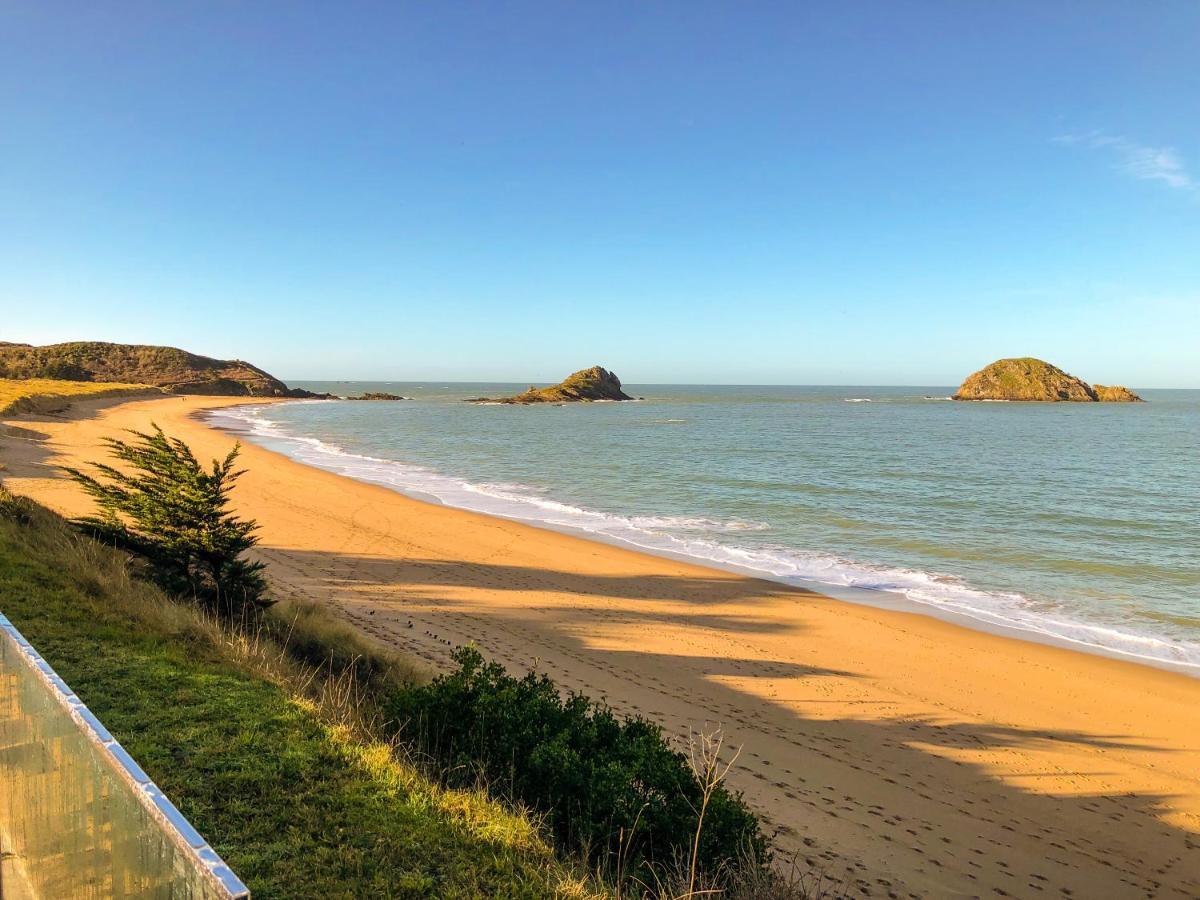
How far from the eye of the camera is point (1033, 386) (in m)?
146

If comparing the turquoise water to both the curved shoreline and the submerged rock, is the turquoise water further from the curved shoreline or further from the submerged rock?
the submerged rock

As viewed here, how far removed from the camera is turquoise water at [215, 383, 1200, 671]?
15.7 m

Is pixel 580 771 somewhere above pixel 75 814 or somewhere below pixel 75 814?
below

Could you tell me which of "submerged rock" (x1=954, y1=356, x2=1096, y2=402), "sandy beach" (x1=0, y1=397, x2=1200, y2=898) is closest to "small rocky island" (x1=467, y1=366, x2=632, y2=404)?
"submerged rock" (x1=954, y1=356, x2=1096, y2=402)

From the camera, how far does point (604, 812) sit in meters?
4.92

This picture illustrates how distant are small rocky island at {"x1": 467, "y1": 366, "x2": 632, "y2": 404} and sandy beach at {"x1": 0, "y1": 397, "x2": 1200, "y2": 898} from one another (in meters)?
111

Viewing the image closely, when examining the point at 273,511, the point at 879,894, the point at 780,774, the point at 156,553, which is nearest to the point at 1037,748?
the point at 780,774

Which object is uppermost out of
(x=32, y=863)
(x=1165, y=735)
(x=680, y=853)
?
(x=32, y=863)

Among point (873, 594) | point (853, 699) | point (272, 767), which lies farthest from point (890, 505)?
point (272, 767)

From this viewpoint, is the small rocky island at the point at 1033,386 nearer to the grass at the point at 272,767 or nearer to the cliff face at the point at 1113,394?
the cliff face at the point at 1113,394

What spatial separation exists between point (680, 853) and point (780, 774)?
331 centimetres

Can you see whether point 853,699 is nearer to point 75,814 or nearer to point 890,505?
point 75,814

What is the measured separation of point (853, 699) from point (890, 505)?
17.8 metres

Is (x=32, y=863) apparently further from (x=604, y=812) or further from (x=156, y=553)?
(x=156, y=553)
